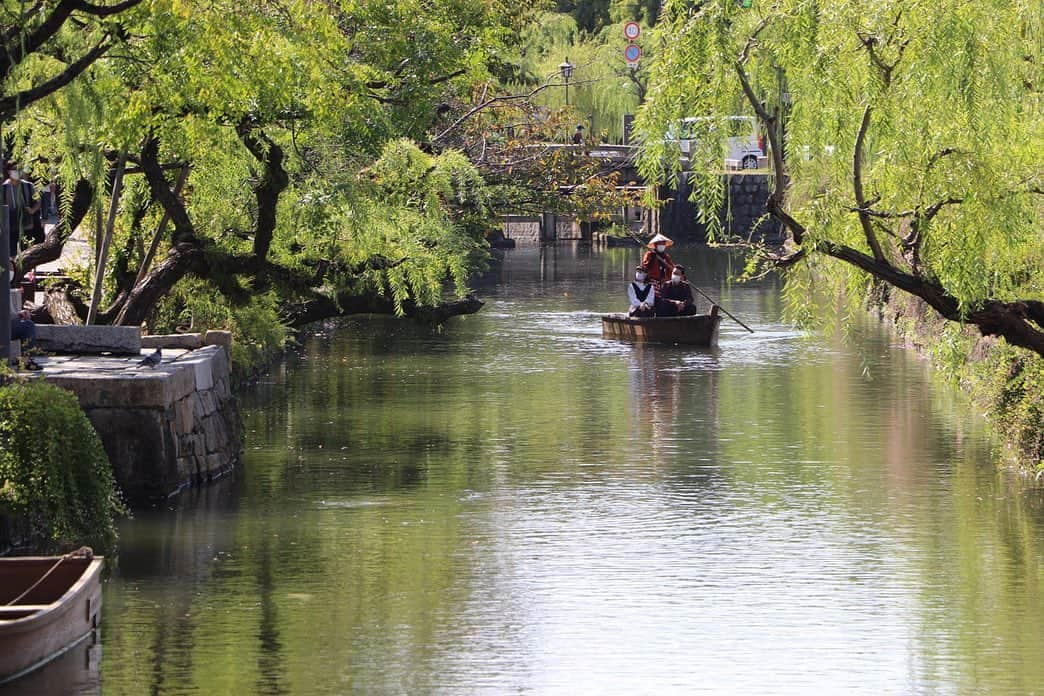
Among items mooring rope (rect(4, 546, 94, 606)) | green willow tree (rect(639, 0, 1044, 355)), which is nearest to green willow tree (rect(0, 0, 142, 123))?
mooring rope (rect(4, 546, 94, 606))

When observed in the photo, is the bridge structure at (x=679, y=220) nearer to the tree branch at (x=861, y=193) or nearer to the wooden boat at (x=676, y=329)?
the wooden boat at (x=676, y=329)

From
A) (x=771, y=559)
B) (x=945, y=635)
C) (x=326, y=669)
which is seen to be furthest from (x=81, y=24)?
(x=945, y=635)

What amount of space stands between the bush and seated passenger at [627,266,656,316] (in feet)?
68.4

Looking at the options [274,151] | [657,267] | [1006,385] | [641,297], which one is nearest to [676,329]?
[641,297]

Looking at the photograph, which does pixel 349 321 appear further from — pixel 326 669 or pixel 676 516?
pixel 326 669

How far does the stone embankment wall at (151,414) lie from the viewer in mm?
18328

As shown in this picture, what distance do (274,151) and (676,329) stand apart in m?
14.8

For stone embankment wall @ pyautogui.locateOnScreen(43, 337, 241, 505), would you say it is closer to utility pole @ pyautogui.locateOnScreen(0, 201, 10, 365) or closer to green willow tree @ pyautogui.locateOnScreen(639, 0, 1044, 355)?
utility pole @ pyautogui.locateOnScreen(0, 201, 10, 365)

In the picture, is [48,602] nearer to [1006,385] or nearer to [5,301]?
[5,301]

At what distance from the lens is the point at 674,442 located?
2394cm

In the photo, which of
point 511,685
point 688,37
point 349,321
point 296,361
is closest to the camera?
point 511,685

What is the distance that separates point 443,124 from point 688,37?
2110 centimetres

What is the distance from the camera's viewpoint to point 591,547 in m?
17.6

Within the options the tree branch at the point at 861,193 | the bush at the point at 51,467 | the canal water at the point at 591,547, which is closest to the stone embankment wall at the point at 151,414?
the canal water at the point at 591,547
